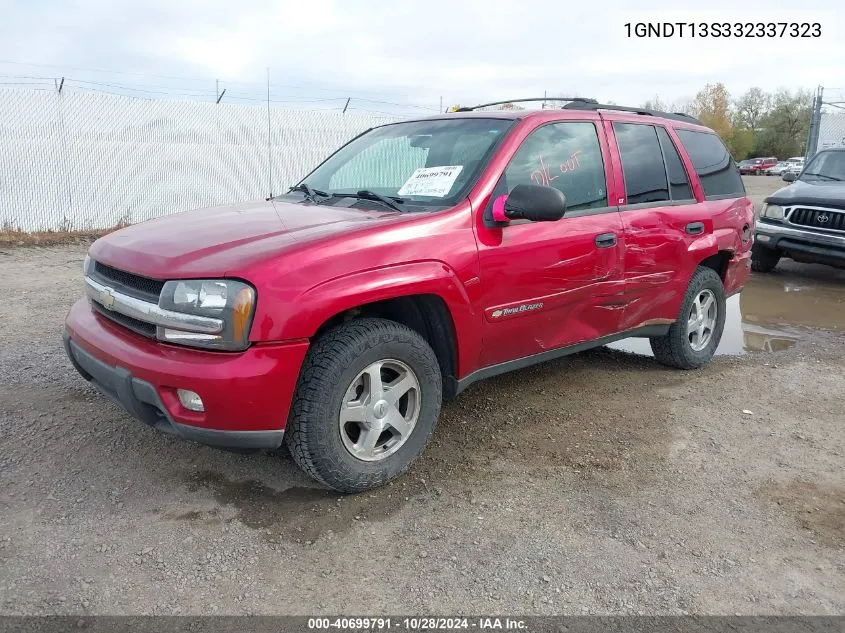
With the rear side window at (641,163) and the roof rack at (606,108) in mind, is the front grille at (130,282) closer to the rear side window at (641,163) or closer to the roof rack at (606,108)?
the roof rack at (606,108)

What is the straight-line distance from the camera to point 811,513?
3051mm

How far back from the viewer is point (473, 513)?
299cm

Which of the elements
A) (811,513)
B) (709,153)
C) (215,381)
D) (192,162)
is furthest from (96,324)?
(192,162)

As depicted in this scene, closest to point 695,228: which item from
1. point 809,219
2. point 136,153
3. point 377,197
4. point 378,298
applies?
point 377,197

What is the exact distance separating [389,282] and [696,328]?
2938 millimetres

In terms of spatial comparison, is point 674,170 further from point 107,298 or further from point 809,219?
point 809,219

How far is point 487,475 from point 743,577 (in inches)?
46.9

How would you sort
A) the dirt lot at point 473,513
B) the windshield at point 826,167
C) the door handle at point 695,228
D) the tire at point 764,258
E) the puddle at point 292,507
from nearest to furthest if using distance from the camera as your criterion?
1. the dirt lot at point 473,513
2. the puddle at point 292,507
3. the door handle at point 695,228
4. the windshield at point 826,167
5. the tire at point 764,258

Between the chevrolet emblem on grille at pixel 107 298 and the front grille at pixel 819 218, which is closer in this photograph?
the chevrolet emblem on grille at pixel 107 298

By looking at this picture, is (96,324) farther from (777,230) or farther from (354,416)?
(777,230)

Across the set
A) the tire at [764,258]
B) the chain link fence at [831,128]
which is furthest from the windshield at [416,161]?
the chain link fence at [831,128]

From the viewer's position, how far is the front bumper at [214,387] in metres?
2.66

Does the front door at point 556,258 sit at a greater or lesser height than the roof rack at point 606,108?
lesser

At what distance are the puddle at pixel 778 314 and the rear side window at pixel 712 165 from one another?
1.35 m
